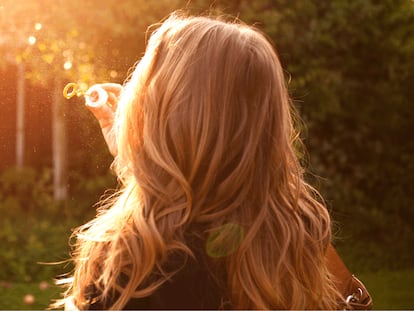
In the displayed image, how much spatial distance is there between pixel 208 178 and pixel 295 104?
4.14 metres

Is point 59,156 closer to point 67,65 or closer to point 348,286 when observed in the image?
point 67,65

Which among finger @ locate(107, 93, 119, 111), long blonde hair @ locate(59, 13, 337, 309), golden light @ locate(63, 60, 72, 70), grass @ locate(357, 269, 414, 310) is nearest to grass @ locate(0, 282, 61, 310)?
golden light @ locate(63, 60, 72, 70)

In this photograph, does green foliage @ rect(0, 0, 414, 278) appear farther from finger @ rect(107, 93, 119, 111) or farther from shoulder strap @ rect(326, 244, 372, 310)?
shoulder strap @ rect(326, 244, 372, 310)

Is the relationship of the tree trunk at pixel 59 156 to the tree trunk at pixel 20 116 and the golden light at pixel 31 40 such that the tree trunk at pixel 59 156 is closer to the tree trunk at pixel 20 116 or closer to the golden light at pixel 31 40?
the tree trunk at pixel 20 116

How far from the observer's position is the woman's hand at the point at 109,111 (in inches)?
71.3

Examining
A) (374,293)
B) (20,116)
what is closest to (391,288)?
(374,293)

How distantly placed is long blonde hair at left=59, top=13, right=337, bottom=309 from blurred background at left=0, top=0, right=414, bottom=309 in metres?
3.35

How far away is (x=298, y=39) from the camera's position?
5.37m

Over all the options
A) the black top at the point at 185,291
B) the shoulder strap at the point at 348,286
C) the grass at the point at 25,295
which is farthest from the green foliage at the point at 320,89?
the black top at the point at 185,291

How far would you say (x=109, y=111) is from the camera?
72.3 inches

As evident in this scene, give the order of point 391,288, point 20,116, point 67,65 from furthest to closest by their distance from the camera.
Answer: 1. point 20,116
2. point 67,65
3. point 391,288

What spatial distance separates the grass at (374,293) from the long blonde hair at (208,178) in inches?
124

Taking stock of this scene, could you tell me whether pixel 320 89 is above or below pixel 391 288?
above

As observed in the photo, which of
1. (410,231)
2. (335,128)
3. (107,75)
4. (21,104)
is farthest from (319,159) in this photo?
(21,104)
